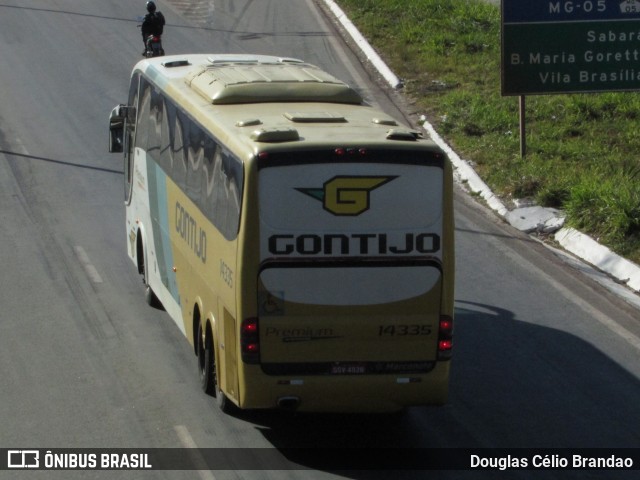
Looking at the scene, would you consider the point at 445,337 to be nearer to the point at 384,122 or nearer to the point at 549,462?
the point at 549,462

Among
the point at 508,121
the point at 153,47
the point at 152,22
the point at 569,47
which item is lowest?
the point at 508,121

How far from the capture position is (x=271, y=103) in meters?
11.6

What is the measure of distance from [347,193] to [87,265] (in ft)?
23.2

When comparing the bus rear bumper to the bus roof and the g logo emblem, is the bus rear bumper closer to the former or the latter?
the g logo emblem

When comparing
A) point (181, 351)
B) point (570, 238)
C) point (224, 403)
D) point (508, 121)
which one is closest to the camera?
point (224, 403)

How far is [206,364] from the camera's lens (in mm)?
11469

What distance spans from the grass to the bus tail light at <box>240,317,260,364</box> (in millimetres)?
7926

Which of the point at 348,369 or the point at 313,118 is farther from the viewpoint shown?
the point at 313,118

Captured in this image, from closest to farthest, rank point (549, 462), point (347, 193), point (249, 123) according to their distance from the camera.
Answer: point (347, 193)
point (549, 462)
point (249, 123)

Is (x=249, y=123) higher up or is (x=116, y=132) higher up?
(x=249, y=123)

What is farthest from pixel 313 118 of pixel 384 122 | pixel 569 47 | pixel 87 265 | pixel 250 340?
pixel 569 47

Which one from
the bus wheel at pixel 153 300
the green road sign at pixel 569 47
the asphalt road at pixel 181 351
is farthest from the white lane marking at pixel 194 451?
the green road sign at pixel 569 47

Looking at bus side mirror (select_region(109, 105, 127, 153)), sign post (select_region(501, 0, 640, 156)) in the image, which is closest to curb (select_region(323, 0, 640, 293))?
sign post (select_region(501, 0, 640, 156))

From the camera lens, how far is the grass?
17.5m
